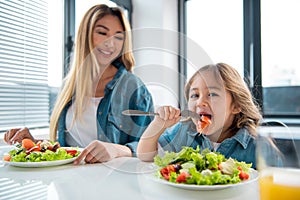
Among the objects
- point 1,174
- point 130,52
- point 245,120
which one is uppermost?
point 130,52

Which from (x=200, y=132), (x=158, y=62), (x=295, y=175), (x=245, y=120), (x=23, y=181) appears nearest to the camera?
(x=295, y=175)

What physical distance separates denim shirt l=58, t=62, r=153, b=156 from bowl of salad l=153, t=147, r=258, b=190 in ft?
1.40

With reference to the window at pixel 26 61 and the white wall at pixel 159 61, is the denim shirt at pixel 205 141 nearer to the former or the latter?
the white wall at pixel 159 61

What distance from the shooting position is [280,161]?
0.44m

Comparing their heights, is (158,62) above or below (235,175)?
above

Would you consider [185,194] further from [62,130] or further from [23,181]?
[62,130]

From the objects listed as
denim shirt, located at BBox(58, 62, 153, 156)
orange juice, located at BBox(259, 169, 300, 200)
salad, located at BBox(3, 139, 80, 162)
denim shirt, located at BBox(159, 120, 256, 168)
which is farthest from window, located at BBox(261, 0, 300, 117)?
orange juice, located at BBox(259, 169, 300, 200)

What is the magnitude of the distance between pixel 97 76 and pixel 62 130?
34 cm

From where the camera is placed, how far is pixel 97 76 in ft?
4.54

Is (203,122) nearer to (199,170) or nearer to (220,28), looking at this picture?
(199,170)

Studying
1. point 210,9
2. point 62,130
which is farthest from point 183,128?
point 210,9

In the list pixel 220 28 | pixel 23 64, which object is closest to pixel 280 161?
pixel 23 64

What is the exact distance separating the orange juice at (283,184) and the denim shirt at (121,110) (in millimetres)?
710

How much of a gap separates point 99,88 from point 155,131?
1.59 ft
